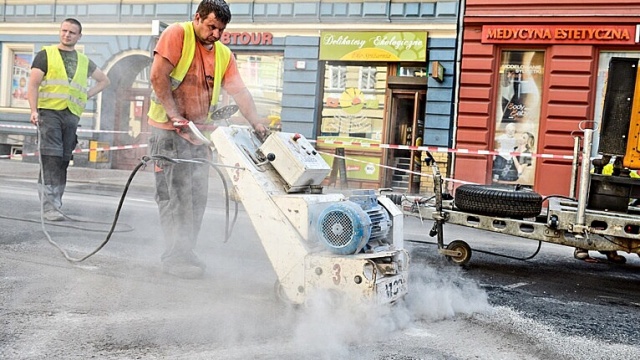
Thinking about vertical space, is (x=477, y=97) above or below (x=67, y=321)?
above

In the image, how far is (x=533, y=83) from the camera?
1277 cm

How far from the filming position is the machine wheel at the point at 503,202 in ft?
16.3

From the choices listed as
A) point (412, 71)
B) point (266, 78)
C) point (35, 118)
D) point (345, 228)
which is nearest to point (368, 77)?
point (412, 71)

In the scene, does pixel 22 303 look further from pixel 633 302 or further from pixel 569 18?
pixel 569 18

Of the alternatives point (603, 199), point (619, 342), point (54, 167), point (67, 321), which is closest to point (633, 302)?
point (603, 199)

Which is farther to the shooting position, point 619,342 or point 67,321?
point 619,342

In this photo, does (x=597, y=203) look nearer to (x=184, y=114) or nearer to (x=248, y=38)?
(x=184, y=114)

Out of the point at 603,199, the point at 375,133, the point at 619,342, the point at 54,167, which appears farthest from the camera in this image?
the point at 375,133

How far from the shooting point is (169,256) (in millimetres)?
4176

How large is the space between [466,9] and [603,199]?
29.3 ft

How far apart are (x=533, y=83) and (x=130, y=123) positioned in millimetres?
10097

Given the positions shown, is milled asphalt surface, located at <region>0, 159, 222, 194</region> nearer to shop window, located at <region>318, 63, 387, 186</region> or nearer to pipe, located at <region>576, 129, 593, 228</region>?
shop window, located at <region>318, 63, 387, 186</region>

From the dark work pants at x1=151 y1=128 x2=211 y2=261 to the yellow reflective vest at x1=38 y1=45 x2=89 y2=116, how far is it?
2.64m

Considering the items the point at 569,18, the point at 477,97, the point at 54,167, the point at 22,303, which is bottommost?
the point at 22,303
